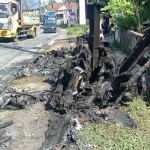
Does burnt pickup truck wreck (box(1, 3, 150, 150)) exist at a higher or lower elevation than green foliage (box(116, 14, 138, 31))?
lower

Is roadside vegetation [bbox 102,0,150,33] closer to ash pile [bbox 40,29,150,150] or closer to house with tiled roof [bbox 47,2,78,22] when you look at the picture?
ash pile [bbox 40,29,150,150]

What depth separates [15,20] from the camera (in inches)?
1000

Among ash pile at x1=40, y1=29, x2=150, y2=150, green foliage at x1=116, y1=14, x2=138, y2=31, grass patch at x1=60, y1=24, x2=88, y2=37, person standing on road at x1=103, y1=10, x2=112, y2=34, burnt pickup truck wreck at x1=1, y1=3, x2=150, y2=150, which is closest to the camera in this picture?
ash pile at x1=40, y1=29, x2=150, y2=150

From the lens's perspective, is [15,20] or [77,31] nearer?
[15,20]

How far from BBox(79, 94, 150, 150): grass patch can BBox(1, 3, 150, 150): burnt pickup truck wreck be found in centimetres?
19

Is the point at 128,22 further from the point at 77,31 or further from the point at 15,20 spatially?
the point at 77,31

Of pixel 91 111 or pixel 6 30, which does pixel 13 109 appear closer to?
pixel 91 111

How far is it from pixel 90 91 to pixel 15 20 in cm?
1977

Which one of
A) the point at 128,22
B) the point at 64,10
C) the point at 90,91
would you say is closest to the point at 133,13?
the point at 128,22

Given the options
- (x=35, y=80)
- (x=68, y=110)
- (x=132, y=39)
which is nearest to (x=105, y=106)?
(x=68, y=110)

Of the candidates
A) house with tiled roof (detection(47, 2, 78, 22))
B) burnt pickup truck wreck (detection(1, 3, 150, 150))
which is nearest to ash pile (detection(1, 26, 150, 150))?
burnt pickup truck wreck (detection(1, 3, 150, 150))

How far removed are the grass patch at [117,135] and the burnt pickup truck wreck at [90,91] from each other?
0.63 feet

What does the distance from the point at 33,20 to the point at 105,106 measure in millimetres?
24969

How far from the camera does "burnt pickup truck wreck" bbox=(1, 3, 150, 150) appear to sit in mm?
5898
